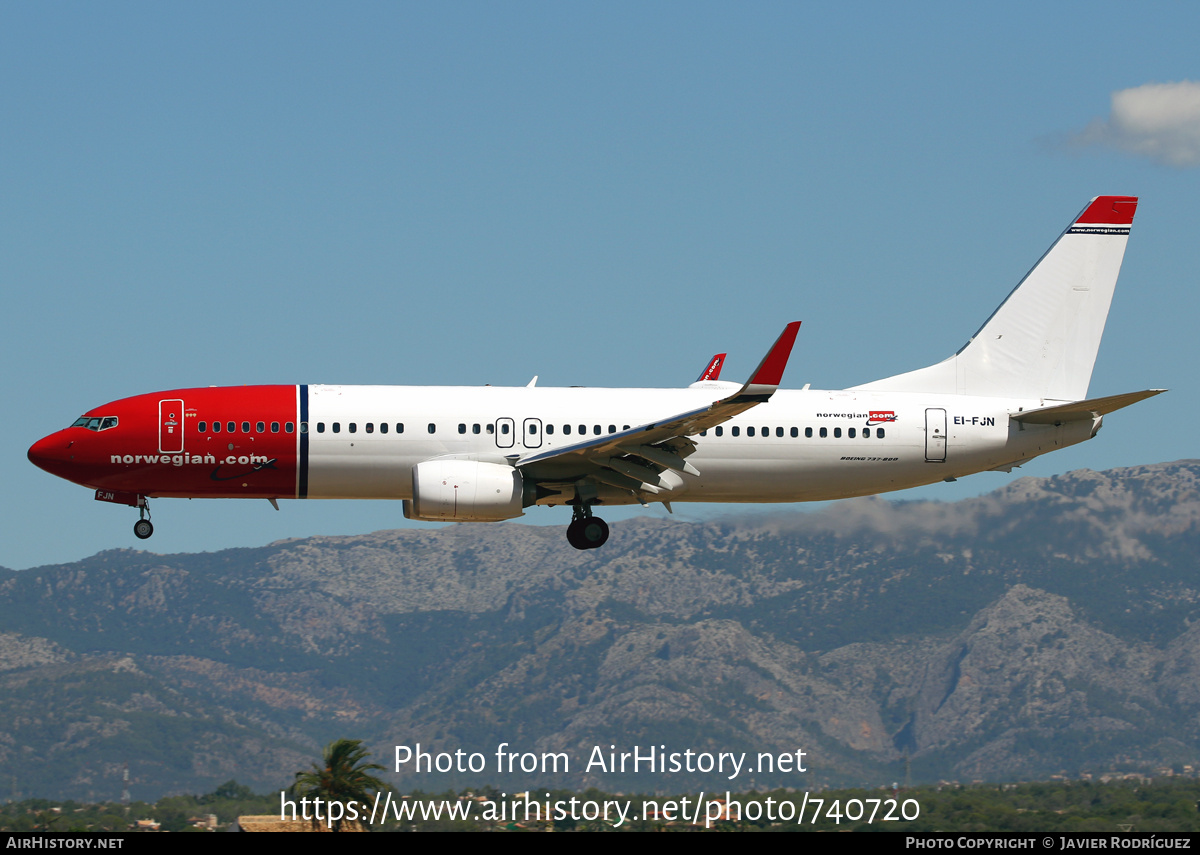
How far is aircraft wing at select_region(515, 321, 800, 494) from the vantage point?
4059 centimetres

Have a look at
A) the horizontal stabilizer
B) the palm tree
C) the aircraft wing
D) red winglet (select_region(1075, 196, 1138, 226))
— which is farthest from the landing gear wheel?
the palm tree

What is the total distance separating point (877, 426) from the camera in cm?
4509

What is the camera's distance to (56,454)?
42406mm

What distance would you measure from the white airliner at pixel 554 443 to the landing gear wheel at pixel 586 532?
7 cm

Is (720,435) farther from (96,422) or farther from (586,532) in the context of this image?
(96,422)

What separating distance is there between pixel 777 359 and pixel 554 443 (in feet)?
27.9

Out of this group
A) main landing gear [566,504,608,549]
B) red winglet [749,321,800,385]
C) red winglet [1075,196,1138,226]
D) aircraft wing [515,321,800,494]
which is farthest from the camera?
red winglet [1075,196,1138,226]

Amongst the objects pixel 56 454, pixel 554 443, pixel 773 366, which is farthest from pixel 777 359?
pixel 56 454

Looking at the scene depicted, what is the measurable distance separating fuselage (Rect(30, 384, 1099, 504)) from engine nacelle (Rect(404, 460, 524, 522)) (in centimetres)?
62

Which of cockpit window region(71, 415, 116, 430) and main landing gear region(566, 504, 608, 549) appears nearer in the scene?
cockpit window region(71, 415, 116, 430)

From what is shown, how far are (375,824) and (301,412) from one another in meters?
38.7

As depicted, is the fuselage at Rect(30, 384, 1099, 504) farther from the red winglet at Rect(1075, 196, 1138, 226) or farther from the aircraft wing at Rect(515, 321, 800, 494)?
the red winglet at Rect(1075, 196, 1138, 226)

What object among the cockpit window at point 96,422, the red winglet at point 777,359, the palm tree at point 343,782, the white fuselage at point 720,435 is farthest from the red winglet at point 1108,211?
the palm tree at point 343,782
